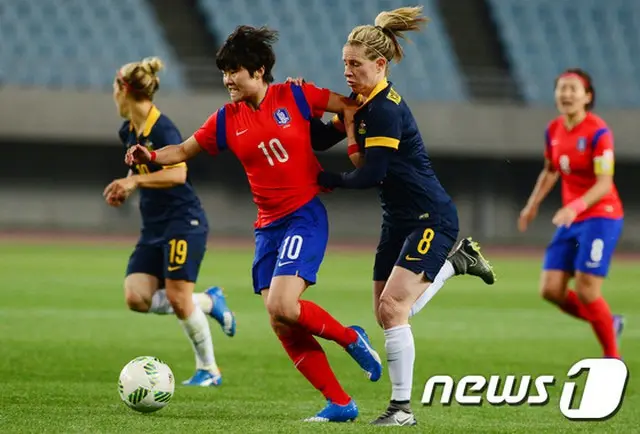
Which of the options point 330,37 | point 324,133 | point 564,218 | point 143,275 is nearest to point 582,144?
point 564,218

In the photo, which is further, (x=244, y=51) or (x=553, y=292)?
(x=553, y=292)

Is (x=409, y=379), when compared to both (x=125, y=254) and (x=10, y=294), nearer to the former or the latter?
(x=10, y=294)

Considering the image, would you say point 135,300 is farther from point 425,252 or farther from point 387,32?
point 387,32

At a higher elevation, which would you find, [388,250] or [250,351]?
[388,250]

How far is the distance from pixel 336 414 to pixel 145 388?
108 centimetres

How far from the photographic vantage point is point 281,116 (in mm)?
6680

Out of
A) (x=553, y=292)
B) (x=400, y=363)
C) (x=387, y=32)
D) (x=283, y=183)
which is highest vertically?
(x=387, y=32)

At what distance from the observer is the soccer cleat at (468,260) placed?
24.6ft

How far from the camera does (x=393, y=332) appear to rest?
657 centimetres

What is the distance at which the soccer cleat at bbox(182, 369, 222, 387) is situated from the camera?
8742 mm

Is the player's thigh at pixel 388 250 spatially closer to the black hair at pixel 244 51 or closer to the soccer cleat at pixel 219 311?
the black hair at pixel 244 51

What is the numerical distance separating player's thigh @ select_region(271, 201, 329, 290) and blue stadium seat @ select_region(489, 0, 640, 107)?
23789 mm

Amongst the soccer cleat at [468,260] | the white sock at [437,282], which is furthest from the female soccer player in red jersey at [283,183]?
the soccer cleat at [468,260]

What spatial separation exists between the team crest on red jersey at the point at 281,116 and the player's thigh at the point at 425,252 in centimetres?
94
